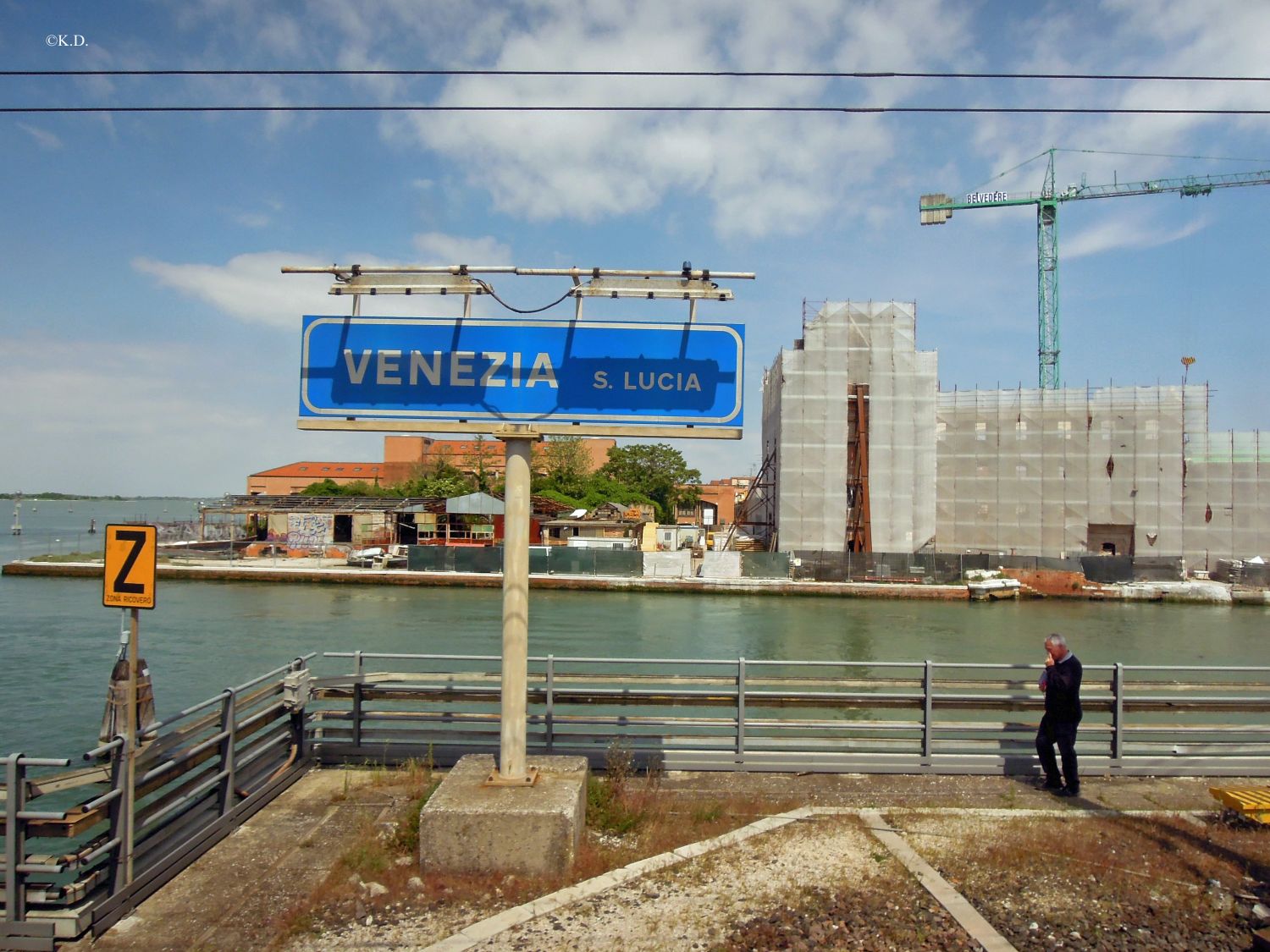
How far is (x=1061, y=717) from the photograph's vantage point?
6.44 meters

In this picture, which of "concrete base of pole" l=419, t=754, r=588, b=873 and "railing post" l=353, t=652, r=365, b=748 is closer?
"concrete base of pole" l=419, t=754, r=588, b=873

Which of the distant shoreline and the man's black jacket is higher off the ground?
the man's black jacket

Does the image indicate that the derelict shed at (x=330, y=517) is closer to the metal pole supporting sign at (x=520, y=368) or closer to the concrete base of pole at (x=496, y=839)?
the metal pole supporting sign at (x=520, y=368)

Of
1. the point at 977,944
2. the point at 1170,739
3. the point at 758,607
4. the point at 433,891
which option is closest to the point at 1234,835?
the point at 1170,739

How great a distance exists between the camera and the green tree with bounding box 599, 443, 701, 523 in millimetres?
92250

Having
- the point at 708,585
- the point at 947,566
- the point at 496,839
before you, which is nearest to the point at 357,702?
the point at 496,839

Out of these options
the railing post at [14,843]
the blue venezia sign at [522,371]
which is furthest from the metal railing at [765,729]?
the railing post at [14,843]

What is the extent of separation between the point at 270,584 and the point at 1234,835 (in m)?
43.8

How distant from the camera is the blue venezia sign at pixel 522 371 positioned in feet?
19.4

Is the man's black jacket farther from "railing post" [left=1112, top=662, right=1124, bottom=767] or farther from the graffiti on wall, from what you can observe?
the graffiti on wall

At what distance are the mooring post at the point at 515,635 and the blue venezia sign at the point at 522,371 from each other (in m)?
0.57

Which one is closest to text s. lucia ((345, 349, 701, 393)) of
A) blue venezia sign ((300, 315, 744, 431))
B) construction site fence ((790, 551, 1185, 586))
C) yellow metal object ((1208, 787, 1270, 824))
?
blue venezia sign ((300, 315, 744, 431))

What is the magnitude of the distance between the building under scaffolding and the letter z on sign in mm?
43909

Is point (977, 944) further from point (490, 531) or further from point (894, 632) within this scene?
point (490, 531)
